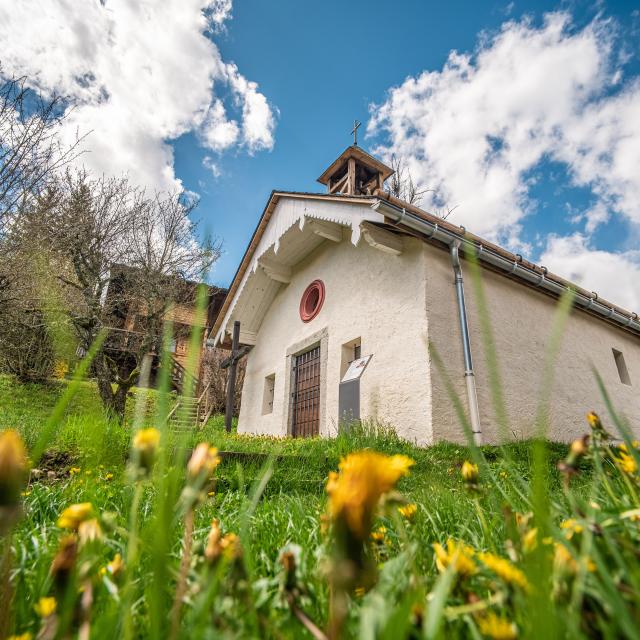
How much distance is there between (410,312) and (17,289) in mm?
6474

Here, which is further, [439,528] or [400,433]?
[400,433]

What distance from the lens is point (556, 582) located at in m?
0.52

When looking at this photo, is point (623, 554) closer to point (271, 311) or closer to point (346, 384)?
point (346, 384)

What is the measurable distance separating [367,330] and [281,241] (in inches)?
137

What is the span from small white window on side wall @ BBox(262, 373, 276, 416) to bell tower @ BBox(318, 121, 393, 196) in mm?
5124

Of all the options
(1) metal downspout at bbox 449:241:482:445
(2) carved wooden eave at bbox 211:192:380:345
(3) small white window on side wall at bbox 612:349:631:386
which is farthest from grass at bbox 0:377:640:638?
(3) small white window on side wall at bbox 612:349:631:386

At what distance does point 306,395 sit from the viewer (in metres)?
8.87

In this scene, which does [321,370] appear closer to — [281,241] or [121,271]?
[281,241]

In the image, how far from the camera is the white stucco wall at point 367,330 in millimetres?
6059

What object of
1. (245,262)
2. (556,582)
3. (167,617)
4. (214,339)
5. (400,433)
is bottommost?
(167,617)

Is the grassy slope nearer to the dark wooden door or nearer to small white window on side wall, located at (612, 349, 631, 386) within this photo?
the dark wooden door

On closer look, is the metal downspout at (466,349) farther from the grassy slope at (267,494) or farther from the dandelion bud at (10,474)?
the dandelion bud at (10,474)

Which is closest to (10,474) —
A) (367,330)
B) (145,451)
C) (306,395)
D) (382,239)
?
(145,451)

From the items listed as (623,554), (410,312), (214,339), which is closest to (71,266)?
(214,339)
